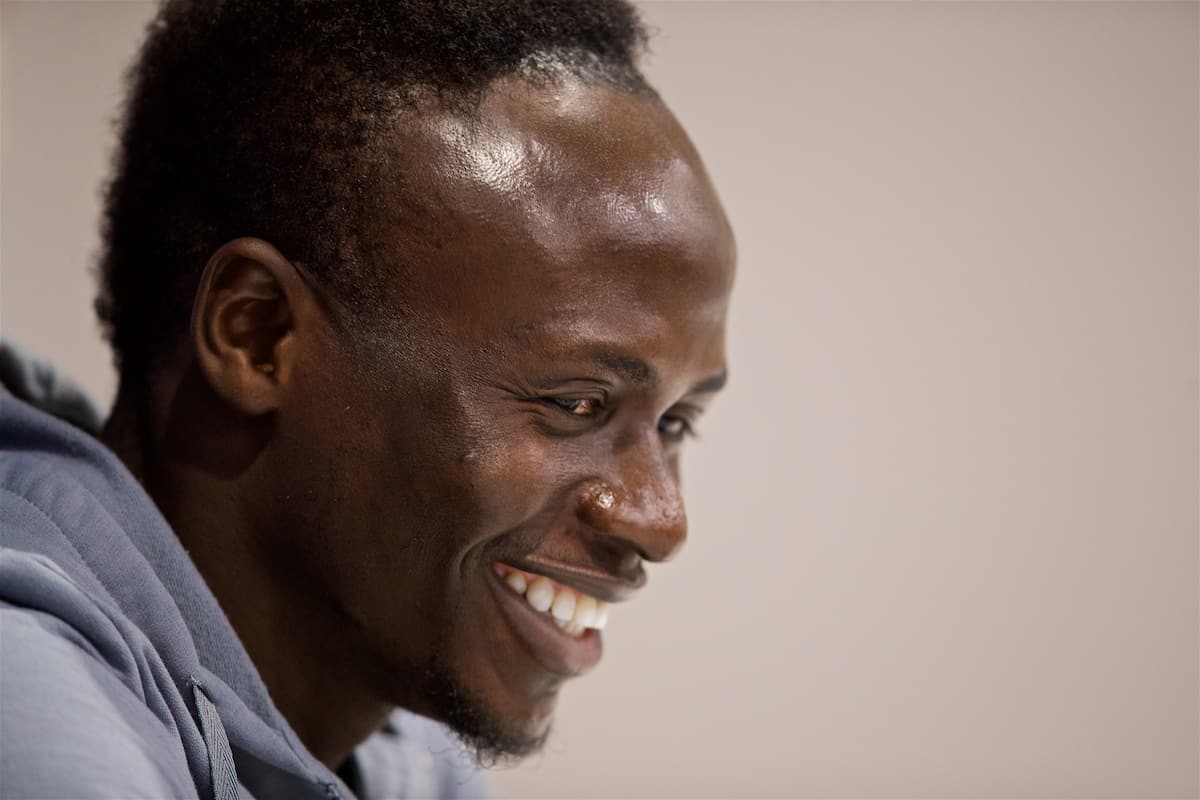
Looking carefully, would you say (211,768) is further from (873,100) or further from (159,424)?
(873,100)

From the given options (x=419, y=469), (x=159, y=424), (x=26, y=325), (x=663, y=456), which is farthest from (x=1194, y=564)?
(x=26, y=325)

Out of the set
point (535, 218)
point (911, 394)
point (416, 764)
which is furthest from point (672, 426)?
point (911, 394)

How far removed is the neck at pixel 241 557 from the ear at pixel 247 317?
37 millimetres

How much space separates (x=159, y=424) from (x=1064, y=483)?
127cm

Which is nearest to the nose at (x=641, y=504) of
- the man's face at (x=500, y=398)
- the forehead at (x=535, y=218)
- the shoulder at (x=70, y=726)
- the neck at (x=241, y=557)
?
the man's face at (x=500, y=398)

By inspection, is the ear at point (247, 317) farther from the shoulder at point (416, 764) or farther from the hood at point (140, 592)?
the shoulder at point (416, 764)

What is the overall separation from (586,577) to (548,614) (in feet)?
0.14

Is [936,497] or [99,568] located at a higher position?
[936,497]

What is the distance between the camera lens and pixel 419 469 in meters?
0.99

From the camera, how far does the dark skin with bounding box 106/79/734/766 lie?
987mm

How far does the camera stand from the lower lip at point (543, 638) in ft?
3.38

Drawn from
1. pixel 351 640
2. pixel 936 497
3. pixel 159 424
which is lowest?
pixel 351 640

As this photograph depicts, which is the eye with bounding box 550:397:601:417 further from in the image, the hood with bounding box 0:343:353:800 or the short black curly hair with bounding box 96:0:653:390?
the hood with bounding box 0:343:353:800

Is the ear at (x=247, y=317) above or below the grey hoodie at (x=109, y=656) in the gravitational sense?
above
